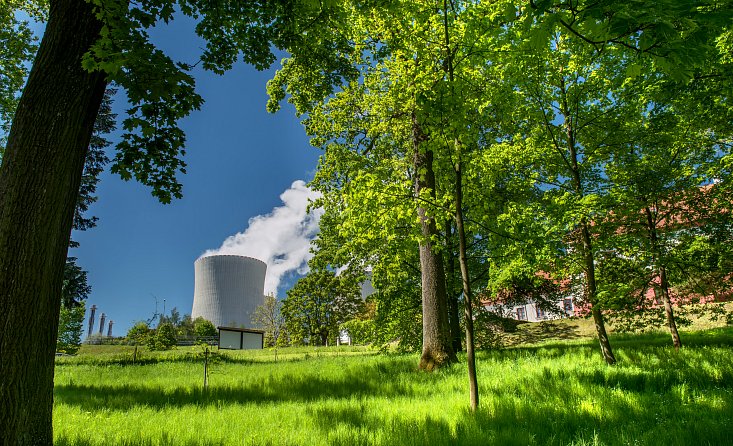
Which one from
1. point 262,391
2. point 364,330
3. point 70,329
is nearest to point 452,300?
point 364,330

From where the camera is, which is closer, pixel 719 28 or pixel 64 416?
pixel 719 28

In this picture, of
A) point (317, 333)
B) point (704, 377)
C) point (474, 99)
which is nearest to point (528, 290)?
point (704, 377)

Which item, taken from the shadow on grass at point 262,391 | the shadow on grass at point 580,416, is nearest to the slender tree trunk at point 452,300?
the shadow on grass at point 262,391

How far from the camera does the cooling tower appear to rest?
69.1 m

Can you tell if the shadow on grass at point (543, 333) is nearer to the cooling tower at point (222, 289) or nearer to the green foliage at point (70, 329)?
the green foliage at point (70, 329)

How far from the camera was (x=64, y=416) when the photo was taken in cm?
583

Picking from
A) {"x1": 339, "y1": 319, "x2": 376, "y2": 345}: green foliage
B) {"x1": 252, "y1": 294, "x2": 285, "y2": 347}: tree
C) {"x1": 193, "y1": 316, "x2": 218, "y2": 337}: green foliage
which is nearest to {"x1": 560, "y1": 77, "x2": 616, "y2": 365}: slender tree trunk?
{"x1": 339, "y1": 319, "x2": 376, "y2": 345}: green foliage

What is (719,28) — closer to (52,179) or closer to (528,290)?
(52,179)

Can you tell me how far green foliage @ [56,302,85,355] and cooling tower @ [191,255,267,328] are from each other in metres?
38.9

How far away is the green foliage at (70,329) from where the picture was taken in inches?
980

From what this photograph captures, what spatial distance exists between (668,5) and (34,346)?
557 centimetres

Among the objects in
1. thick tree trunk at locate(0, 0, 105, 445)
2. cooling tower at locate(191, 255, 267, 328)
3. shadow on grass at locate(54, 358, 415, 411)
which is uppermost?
cooling tower at locate(191, 255, 267, 328)

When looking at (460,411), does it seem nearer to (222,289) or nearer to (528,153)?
(528,153)

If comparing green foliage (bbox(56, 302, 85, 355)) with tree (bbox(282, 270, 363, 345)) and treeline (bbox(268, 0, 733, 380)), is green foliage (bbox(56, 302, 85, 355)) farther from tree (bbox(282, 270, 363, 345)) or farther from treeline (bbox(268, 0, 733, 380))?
treeline (bbox(268, 0, 733, 380))
